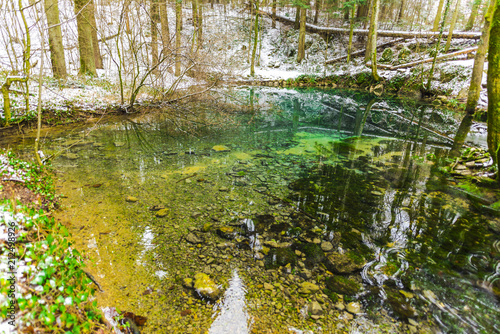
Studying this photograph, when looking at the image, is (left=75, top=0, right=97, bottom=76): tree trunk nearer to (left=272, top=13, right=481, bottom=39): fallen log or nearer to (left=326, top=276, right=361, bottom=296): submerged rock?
(left=326, top=276, right=361, bottom=296): submerged rock

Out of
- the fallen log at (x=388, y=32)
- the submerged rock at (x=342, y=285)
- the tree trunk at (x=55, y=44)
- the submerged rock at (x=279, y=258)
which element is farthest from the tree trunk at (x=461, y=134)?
the tree trunk at (x=55, y=44)

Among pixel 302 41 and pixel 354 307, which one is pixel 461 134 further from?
pixel 302 41

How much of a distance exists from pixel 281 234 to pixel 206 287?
4.69 ft

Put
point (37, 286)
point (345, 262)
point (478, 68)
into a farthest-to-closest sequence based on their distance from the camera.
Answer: point (478, 68) < point (345, 262) < point (37, 286)

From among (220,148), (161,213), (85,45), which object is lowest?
(220,148)

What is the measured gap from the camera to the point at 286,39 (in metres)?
27.2

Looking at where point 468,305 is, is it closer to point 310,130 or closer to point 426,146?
point 426,146

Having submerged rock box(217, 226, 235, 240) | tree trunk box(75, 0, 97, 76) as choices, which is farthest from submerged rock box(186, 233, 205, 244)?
tree trunk box(75, 0, 97, 76)

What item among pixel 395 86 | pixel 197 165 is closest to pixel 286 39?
pixel 395 86

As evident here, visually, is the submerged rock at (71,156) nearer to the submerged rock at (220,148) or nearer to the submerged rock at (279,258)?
the submerged rock at (220,148)

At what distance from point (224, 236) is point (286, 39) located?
27.9 m

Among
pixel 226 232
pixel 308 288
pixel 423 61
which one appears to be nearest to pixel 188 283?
pixel 226 232

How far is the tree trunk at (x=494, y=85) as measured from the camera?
4613 mm

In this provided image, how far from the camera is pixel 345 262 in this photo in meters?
3.33
